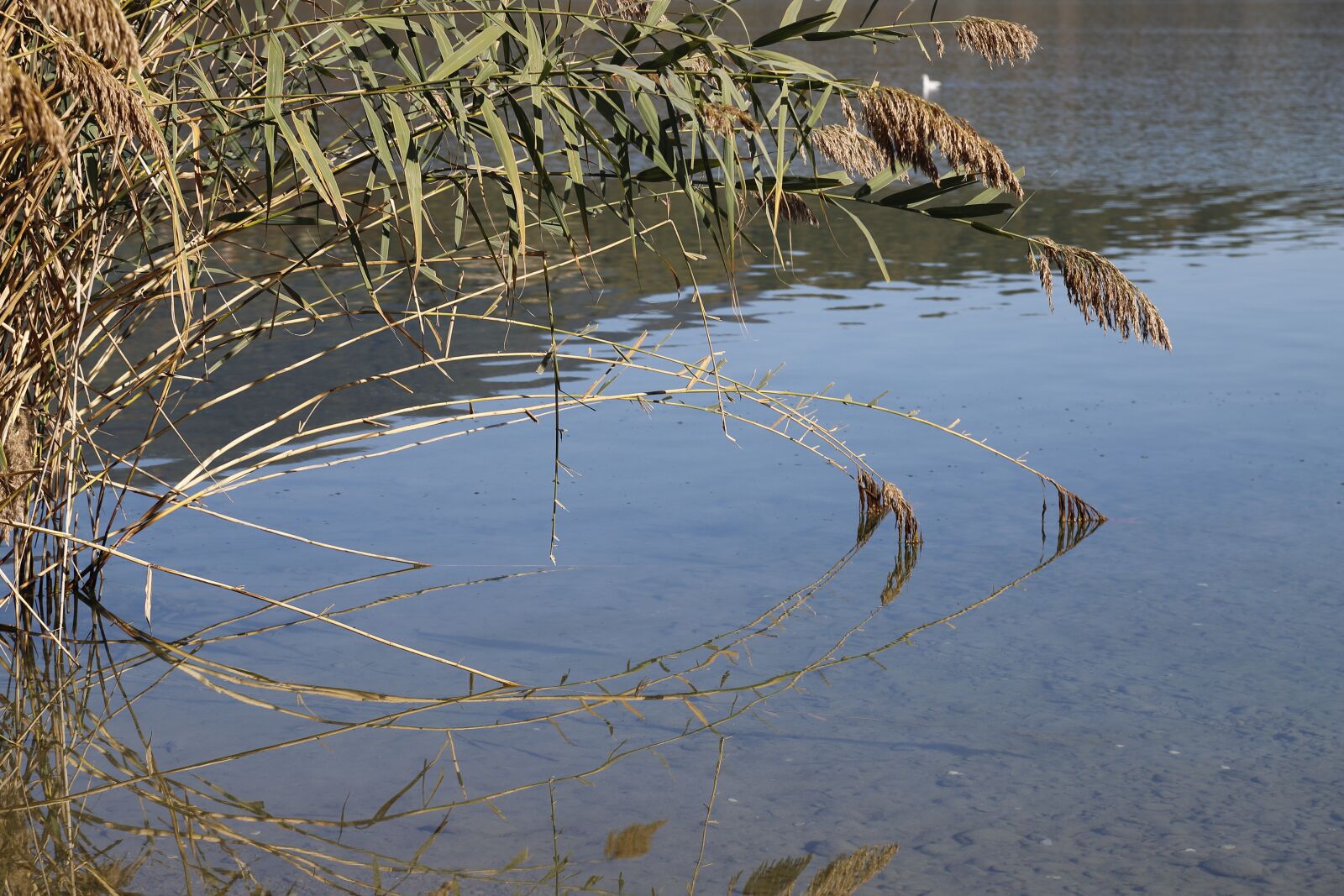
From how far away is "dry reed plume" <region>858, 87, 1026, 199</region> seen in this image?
352 centimetres

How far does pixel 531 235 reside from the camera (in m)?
5.44

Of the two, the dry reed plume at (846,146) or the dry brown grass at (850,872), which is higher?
the dry reed plume at (846,146)

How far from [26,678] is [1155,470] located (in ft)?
13.5

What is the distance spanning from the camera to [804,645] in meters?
4.68

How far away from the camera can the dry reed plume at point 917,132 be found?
11.5ft

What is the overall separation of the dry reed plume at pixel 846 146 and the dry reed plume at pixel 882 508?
1.47 m

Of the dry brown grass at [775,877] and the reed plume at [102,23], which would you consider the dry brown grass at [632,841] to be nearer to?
the dry brown grass at [775,877]

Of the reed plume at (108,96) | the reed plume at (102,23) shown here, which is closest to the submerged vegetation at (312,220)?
the reed plume at (108,96)

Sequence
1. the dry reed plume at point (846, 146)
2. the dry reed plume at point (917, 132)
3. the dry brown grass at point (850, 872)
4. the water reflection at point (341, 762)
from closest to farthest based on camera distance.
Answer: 1. the dry brown grass at point (850, 872)
2. the water reflection at point (341, 762)
3. the dry reed plume at point (917, 132)
4. the dry reed plume at point (846, 146)

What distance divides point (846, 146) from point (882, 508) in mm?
1864

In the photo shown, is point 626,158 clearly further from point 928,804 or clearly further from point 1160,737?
point 1160,737

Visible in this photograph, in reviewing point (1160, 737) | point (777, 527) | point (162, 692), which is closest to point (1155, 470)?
point (777, 527)

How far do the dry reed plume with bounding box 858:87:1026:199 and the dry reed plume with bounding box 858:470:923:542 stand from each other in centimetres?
181

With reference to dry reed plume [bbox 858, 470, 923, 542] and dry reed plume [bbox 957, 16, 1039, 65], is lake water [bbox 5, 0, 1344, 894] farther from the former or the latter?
dry reed plume [bbox 957, 16, 1039, 65]
